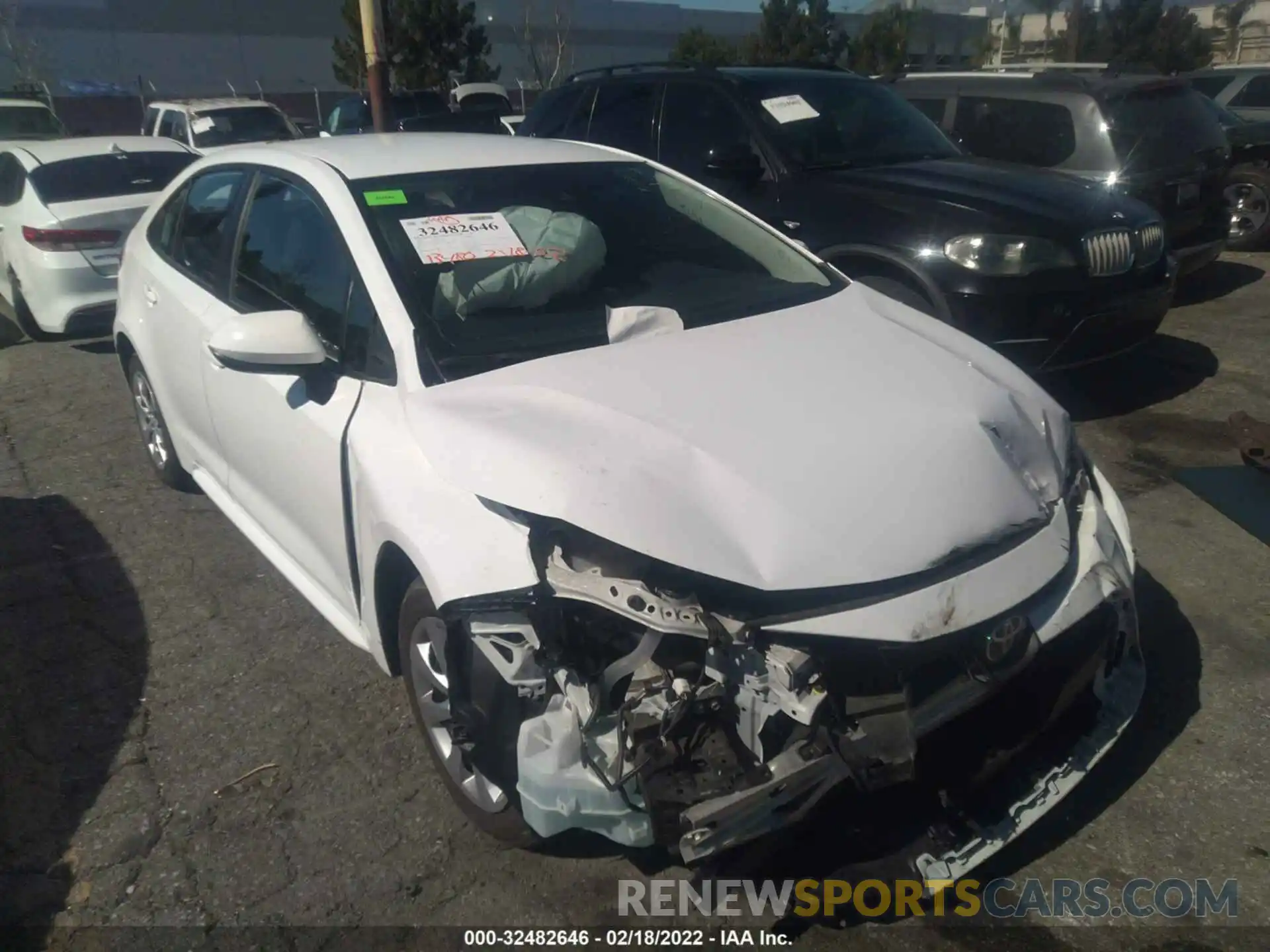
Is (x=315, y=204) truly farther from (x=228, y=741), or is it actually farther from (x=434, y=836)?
(x=434, y=836)

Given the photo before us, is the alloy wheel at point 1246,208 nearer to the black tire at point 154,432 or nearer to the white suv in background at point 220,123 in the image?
the black tire at point 154,432

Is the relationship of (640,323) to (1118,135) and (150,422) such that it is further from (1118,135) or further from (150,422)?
(1118,135)

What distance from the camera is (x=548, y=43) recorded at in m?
40.3

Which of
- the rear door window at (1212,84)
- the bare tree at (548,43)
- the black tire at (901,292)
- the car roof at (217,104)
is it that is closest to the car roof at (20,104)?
the car roof at (217,104)

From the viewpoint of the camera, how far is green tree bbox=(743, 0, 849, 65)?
25.3m

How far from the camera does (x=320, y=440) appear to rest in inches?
120

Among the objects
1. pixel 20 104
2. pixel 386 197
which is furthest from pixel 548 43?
pixel 386 197

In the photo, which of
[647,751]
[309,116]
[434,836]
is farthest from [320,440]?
[309,116]

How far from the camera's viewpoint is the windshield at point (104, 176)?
7.64 meters

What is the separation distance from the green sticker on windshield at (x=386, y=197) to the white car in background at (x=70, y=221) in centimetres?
464

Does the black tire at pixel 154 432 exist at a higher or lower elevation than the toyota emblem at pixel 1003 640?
lower

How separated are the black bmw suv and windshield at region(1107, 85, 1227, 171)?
125 cm

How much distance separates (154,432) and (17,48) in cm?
3530

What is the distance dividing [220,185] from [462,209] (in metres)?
1.44
